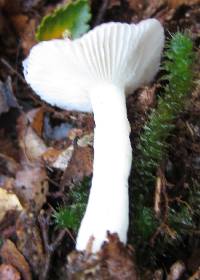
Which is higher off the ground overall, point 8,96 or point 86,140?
point 8,96

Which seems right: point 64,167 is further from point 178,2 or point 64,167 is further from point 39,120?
point 178,2

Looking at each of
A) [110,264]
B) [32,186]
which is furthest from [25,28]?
[110,264]

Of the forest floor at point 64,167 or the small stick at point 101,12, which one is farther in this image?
the small stick at point 101,12

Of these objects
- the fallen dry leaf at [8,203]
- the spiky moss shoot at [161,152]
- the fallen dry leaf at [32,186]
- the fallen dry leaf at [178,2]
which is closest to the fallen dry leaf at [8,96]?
the fallen dry leaf at [32,186]

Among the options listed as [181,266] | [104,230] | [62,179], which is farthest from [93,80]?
[181,266]

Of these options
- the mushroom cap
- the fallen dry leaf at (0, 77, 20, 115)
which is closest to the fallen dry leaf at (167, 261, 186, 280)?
the mushroom cap

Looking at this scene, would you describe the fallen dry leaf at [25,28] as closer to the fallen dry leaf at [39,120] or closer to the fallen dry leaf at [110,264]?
the fallen dry leaf at [39,120]

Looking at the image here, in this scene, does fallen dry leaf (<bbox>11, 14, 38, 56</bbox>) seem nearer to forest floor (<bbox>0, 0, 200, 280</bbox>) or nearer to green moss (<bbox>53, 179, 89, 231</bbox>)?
forest floor (<bbox>0, 0, 200, 280</bbox>)
